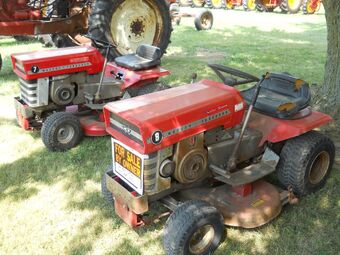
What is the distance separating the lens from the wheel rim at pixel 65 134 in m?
4.48

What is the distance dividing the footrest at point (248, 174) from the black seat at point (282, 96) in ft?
1.47

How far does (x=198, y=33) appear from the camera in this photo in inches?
476

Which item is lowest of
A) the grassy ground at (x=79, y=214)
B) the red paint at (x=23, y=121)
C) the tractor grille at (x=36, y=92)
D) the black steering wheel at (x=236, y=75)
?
the grassy ground at (x=79, y=214)

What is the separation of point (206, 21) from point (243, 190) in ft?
34.0

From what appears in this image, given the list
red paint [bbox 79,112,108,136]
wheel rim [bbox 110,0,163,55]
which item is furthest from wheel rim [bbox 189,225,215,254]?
wheel rim [bbox 110,0,163,55]

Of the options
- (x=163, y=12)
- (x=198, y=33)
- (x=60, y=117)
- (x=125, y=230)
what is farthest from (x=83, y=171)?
(x=198, y=33)

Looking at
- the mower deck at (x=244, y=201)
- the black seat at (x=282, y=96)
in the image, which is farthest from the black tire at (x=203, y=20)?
the mower deck at (x=244, y=201)

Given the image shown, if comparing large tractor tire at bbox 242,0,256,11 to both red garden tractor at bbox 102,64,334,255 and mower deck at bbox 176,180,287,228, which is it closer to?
red garden tractor at bbox 102,64,334,255

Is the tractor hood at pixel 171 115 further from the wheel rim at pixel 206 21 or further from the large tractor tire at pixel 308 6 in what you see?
the large tractor tire at pixel 308 6

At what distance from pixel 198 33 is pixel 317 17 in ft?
23.9

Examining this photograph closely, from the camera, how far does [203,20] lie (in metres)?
12.8

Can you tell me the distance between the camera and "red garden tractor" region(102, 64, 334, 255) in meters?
2.76

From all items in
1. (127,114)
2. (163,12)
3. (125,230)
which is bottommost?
(125,230)

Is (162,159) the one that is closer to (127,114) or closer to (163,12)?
(127,114)
